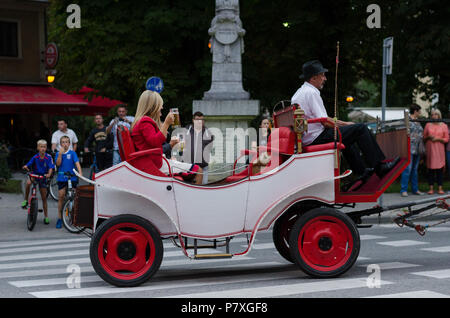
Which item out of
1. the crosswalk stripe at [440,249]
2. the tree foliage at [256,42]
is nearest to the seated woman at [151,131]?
the crosswalk stripe at [440,249]

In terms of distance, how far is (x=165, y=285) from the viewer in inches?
294

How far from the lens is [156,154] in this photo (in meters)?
7.58

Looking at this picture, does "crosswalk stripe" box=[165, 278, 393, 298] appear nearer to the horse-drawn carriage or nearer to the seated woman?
the horse-drawn carriage

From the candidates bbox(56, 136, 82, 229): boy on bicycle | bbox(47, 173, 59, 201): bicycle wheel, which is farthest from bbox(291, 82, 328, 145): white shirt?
bbox(47, 173, 59, 201): bicycle wheel

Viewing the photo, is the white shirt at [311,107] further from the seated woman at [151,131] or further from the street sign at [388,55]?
the street sign at [388,55]

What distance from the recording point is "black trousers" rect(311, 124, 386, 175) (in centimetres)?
786

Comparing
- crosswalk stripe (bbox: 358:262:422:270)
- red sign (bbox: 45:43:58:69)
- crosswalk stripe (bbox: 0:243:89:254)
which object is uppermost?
red sign (bbox: 45:43:58:69)

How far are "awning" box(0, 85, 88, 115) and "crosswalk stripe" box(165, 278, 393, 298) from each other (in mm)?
21941

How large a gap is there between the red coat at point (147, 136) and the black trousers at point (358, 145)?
64.2 inches

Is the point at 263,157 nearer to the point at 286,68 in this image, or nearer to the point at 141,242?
the point at 141,242

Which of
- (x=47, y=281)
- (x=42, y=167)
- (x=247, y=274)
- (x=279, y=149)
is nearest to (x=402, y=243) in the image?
(x=247, y=274)
